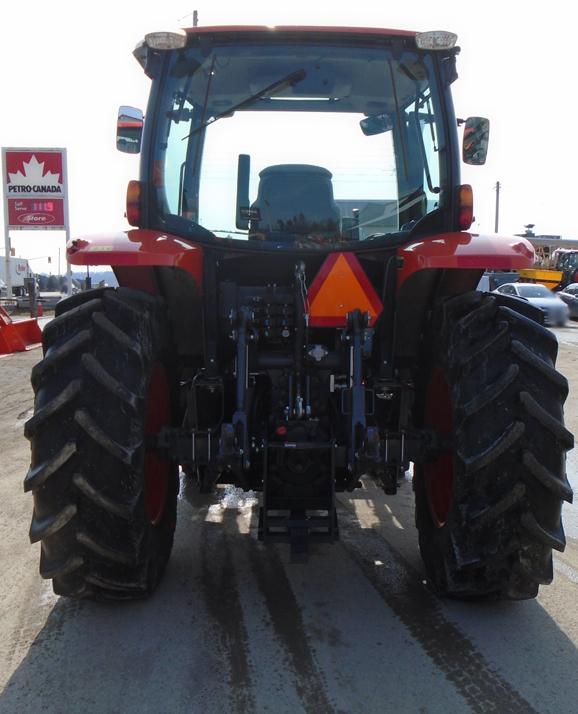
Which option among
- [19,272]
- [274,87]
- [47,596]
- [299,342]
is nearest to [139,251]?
[299,342]

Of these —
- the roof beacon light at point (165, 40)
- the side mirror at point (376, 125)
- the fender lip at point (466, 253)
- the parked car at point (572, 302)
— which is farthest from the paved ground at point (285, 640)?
the parked car at point (572, 302)

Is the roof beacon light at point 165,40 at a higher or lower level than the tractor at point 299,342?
higher

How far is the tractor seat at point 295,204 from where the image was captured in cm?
344

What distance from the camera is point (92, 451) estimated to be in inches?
108

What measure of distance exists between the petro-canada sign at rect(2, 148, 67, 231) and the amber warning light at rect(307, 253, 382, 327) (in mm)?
11456

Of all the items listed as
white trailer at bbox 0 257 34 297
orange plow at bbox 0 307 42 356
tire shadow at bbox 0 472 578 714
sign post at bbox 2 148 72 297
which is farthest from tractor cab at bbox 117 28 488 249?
white trailer at bbox 0 257 34 297

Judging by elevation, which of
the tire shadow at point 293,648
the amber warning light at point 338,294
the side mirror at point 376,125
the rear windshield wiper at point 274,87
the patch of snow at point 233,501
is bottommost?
the patch of snow at point 233,501

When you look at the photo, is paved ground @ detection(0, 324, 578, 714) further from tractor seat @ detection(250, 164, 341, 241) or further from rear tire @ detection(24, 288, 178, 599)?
tractor seat @ detection(250, 164, 341, 241)

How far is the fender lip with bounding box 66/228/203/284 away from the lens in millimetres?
2986

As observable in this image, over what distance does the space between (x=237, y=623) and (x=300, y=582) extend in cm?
53

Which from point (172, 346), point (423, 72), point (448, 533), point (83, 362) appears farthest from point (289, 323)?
point (423, 72)

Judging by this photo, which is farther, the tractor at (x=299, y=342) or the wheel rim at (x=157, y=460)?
the wheel rim at (x=157, y=460)

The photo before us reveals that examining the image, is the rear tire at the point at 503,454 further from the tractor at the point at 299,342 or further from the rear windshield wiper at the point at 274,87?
the rear windshield wiper at the point at 274,87

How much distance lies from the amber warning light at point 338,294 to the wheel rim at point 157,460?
0.84 metres
